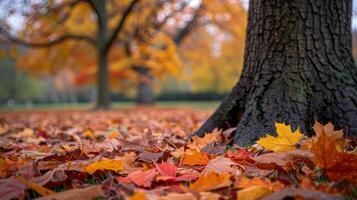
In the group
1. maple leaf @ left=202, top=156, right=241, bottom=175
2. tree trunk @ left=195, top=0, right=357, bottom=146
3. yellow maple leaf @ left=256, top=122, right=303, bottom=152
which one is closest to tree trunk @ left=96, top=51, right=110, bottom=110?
tree trunk @ left=195, top=0, right=357, bottom=146

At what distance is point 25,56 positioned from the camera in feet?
60.3

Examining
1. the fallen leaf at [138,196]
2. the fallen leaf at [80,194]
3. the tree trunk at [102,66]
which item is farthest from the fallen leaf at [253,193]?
the tree trunk at [102,66]

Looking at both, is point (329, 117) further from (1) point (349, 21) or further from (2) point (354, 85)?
(1) point (349, 21)

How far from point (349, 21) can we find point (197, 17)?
16336mm

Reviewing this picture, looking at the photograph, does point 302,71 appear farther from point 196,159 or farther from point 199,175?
point 199,175

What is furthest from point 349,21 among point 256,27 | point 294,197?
point 294,197

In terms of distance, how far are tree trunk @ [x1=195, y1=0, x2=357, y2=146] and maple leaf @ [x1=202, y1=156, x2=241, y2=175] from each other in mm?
890

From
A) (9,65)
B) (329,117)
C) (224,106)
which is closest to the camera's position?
(329,117)

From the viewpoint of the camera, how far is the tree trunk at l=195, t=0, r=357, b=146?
254 cm

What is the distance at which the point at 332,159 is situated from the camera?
1.40 metres

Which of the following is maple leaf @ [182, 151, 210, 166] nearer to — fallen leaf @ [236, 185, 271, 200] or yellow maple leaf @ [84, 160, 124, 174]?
yellow maple leaf @ [84, 160, 124, 174]

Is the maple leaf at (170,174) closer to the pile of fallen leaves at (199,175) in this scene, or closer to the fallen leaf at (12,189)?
the pile of fallen leaves at (199,175)

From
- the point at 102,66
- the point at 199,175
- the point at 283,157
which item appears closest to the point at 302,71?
the point at 283,157

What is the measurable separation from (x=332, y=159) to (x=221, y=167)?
16.7 inches
